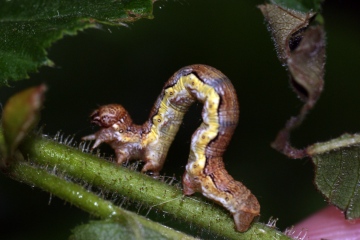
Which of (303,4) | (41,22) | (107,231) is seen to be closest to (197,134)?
(107,231)

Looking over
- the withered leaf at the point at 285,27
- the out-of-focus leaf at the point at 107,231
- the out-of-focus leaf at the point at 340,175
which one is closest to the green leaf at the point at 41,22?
the withered leaf at the point at 285,27

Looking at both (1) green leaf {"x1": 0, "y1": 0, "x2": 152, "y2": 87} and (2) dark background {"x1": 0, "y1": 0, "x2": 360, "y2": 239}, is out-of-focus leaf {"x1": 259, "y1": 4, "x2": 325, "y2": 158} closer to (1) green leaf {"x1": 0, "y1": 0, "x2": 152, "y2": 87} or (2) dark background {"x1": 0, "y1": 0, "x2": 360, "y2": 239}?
(1) green leaf {"x1": 0, "y1": 0, "x2": 152, "y2": 87}

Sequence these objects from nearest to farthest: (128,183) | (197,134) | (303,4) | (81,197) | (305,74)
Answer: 1. (305,74)
2. (81,197)
3. (128,183)
4. (197,134)
5. (303,4)

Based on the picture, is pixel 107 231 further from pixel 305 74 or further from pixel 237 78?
pixel 237 78

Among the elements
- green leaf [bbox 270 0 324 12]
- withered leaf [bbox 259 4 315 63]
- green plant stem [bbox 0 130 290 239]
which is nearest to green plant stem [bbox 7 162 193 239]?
green plant stem [bbox 0 130 290 239]

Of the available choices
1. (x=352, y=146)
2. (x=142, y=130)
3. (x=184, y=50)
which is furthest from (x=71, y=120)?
(x=352, y=146)
